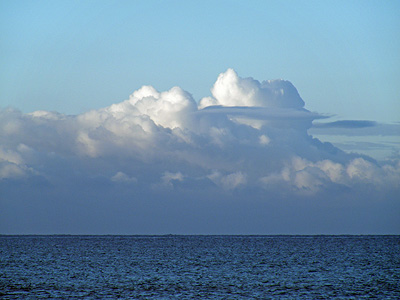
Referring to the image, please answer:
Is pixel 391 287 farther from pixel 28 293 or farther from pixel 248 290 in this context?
pixel 28 293

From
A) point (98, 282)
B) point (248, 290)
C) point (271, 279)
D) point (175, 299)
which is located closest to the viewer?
point (175, 299)

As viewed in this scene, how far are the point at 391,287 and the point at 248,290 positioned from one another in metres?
17.8

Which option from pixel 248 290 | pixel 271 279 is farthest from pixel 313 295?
pixel 271 279

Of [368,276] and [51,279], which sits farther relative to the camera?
[368,276]

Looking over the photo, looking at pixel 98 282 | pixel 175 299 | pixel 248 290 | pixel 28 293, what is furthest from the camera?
pixel 98 282

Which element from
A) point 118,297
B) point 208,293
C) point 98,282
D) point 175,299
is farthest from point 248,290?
point 98,282

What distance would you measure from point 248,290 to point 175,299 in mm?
11511

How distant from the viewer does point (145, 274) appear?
283 feet

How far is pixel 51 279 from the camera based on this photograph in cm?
7806

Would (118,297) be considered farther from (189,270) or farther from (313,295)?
(189,270)

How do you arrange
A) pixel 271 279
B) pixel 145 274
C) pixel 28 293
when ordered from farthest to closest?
pixel 145 274 < pixel 271 279 < pixel 28 293

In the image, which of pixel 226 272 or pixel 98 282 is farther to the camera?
pixel 226 272

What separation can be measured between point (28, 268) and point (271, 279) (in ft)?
142

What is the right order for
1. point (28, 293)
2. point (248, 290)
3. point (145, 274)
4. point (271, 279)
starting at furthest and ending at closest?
point (145, 274) → point (271, 279) → point (248, 290) → point (28, 293)
